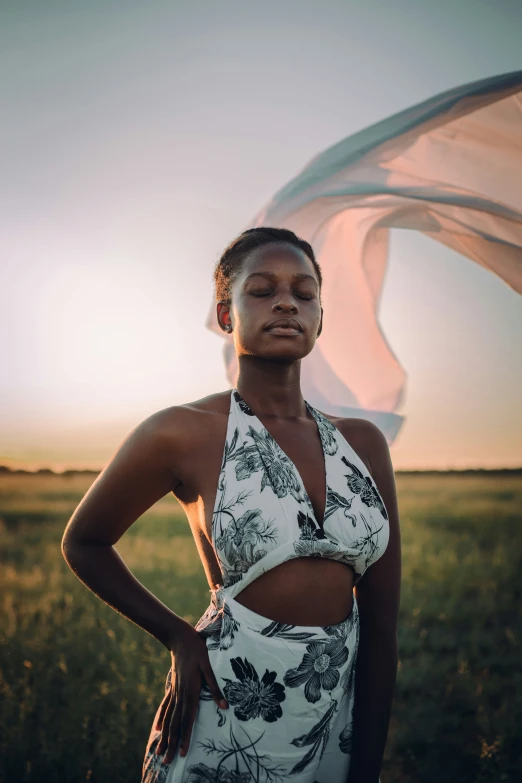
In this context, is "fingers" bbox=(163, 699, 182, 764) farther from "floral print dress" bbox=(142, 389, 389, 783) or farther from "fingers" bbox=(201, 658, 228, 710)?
"fingers" bbox=(201, 658, 228, 710)

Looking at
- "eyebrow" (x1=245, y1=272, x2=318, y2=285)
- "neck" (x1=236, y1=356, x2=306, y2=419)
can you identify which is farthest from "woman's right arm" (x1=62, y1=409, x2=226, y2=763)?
"eyebrow" (x1=245, y1=272, x2=318, y2=285)

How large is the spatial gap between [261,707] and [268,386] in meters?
1.17

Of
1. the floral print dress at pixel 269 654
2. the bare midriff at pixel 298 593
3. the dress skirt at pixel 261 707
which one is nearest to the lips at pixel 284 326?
the floral print dress at pixel 269 654

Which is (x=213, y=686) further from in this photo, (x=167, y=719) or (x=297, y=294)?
(x=297, y=294)

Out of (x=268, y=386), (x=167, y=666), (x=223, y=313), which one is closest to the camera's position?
(x=268, y=386)

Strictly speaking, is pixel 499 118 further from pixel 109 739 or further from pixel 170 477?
pixel 109 739

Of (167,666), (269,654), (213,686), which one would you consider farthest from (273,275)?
(167,666)

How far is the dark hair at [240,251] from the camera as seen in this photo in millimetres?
2453

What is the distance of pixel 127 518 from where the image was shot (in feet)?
7.11

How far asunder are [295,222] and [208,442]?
1769 millimetres

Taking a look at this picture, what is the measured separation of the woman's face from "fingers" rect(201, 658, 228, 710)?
1129 mm

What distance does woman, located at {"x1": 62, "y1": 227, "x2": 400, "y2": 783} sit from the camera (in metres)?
1.90

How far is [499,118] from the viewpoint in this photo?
3.32m

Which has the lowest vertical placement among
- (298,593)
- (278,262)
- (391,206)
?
(298,593)
